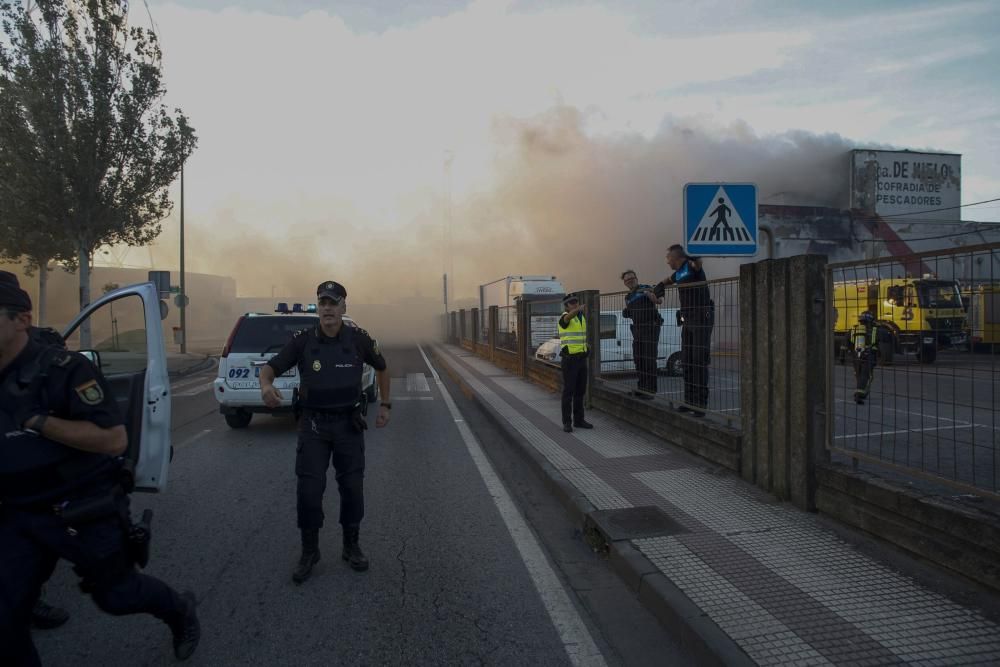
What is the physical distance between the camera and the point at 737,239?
19.8 ft

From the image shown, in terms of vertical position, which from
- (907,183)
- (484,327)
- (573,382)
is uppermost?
(907,183)

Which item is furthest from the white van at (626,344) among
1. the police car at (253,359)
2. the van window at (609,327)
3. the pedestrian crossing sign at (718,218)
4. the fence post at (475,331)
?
the fence post at (475,331)

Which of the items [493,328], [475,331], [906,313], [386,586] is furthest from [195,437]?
[475,331]

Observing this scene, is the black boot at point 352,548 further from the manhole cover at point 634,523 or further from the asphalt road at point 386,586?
the manhole cover at point 634,523

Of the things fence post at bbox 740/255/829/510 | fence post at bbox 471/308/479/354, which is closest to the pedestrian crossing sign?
fence post at bbox 740/255/829/510

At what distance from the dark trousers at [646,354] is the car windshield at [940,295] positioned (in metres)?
3.39

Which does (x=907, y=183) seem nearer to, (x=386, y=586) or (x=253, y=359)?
(x=253, y=359)

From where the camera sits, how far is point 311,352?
13.2ft

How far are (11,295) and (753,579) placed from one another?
362 centimetres

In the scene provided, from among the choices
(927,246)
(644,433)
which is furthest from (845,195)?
(644,433)

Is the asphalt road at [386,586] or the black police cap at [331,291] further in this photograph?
the black police cap at [331,291]

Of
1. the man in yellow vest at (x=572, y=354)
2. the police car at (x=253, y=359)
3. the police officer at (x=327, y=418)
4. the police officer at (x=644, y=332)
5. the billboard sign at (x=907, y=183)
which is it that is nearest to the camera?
the police officer at (x=327, y=418)

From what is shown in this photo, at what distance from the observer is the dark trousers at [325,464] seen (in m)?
3.87

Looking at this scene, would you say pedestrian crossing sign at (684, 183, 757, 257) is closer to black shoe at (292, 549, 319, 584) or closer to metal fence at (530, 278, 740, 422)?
metal fence at (530, 278, 740, 422)
